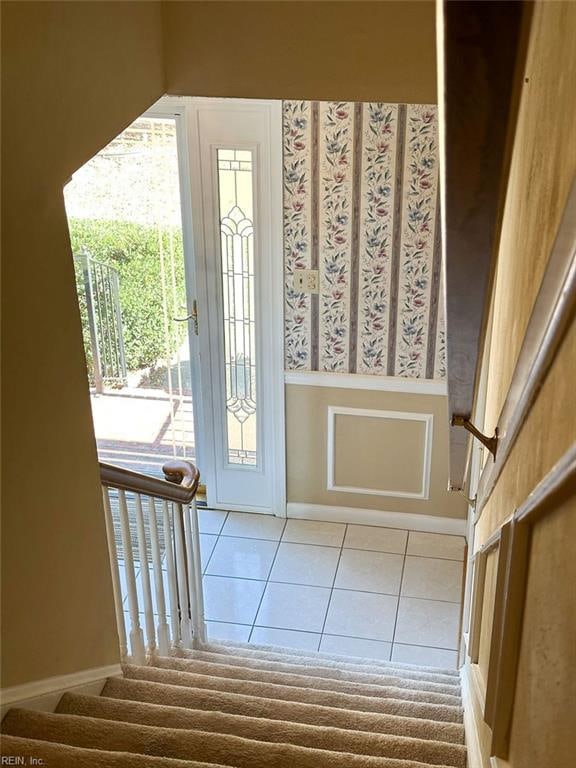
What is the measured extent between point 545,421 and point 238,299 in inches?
126

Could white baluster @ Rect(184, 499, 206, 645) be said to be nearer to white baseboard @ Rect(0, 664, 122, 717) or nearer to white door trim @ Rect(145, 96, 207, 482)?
white baseboard @ Rect(0, 664, 122, 717)

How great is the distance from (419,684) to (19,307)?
6.16 feet

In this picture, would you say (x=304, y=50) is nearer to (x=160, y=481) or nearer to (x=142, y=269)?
(x=160, y=481)

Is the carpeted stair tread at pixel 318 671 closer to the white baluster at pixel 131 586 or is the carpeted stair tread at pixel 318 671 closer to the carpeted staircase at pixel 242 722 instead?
the carpeted staircase at pixel 242 722

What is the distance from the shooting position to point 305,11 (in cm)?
231

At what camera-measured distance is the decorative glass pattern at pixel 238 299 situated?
156 inches

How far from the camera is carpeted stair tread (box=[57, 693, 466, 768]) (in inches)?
78.4

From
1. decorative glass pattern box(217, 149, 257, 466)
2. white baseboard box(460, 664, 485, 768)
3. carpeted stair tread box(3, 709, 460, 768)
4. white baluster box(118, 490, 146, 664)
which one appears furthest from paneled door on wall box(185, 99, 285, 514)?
carpeted stair tread box(3, 709, 460, 768)

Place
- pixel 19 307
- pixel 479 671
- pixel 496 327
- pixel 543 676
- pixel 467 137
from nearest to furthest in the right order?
pixel 467 137 < pixel 543 676 < pixel 19 307 < pixel 479 671 < pixel 496 327

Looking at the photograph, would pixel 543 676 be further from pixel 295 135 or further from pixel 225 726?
pixel 295 135

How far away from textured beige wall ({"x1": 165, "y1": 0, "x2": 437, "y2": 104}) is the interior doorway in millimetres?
1381

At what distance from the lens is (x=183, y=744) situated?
1873mm

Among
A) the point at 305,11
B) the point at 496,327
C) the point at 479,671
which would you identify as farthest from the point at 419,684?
the point at 305,11

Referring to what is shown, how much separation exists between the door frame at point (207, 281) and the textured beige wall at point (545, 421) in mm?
2374
